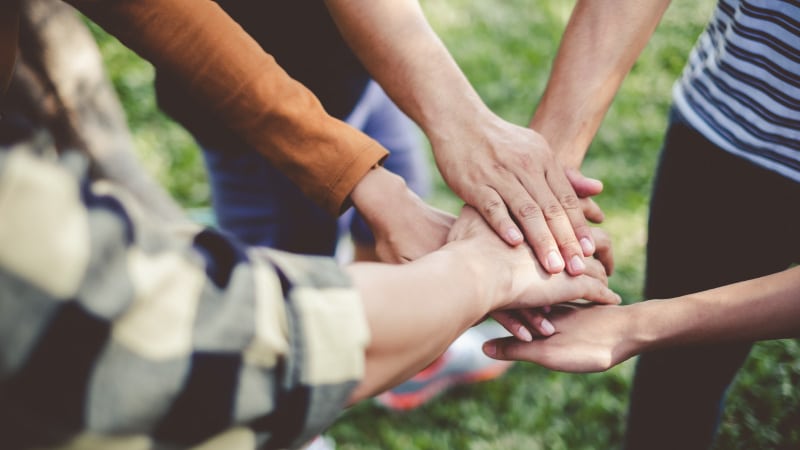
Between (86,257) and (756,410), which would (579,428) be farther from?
(86,257)

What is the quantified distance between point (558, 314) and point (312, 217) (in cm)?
90

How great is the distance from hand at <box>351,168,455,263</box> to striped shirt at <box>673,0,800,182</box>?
761mm

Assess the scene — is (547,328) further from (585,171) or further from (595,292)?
(585,171)

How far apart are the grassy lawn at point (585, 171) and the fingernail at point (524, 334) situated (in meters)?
1.09

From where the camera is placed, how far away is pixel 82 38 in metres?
2.58

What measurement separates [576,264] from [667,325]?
0.27 meters

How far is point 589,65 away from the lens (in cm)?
183

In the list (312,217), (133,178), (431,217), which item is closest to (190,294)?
(431,217)

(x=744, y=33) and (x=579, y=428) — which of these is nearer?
(x=744, y=33)

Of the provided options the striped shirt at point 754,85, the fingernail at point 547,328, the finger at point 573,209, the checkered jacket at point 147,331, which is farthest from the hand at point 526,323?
the checkered jacket at point 147,331

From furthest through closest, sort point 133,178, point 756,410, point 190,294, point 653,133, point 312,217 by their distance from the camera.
→ point 653,133, point 133,178, point 756,410, point 312,217, point 190,294

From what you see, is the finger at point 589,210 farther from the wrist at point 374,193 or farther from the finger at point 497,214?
the wrist at point 374,193

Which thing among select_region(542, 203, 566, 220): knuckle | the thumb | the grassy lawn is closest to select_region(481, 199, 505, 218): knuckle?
select_region(542, 203, 566, 220): knuckle

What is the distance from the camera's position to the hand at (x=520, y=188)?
166 centimetres
